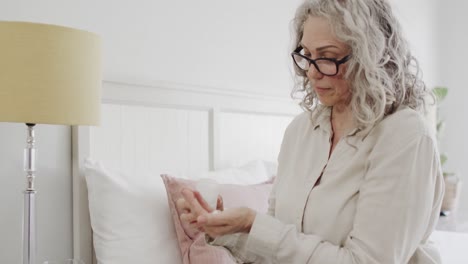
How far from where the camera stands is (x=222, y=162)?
2.14m

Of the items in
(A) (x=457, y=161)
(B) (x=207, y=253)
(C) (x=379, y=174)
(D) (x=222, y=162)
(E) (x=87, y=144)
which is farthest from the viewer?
(A) (x=457, y=161)

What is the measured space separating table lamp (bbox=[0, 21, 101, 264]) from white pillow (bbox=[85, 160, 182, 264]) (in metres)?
0.24

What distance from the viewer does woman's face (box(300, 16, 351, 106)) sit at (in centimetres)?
107

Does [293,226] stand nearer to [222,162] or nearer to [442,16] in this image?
[222,162]

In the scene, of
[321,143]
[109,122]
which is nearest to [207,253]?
[321,143]

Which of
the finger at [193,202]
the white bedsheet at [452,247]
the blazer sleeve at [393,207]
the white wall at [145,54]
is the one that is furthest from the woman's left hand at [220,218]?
the white bedsheet at [452,247]

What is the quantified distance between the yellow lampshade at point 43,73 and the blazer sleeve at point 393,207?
683 mm

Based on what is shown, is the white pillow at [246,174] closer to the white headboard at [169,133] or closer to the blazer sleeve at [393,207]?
the white headboard at [169,133]

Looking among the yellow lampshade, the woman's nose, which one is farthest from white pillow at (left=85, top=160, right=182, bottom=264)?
the woman's nose

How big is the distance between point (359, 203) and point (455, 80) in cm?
376

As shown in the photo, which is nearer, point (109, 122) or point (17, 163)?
point (17, 163)

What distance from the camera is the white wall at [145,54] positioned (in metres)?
1.44

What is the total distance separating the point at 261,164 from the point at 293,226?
3.58 feet

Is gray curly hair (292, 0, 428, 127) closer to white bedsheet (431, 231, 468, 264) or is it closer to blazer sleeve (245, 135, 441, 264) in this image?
blazer sleeve (245, 135, 441, 264)
